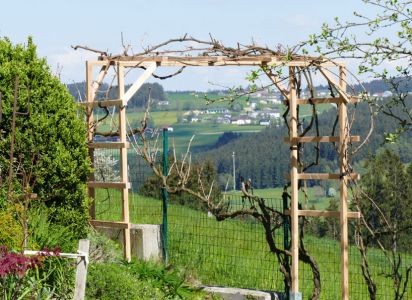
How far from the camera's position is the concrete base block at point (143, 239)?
11.1 m

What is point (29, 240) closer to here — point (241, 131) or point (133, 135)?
point (133, 135)

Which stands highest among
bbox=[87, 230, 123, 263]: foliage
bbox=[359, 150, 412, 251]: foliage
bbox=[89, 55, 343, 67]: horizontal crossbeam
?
bbox=[89, 55, 343, 67]: horizontal crossbeam

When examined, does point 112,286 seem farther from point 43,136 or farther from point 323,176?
point 323,176

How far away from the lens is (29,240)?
8.84m

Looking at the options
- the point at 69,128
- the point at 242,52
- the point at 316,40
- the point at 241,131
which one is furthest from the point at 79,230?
the point at 241,131

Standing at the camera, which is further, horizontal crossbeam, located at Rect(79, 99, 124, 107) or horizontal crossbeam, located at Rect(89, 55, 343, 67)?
horizontal crossbeam, located at Rect(89, 55, 343, 67)

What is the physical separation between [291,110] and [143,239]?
7.28ft

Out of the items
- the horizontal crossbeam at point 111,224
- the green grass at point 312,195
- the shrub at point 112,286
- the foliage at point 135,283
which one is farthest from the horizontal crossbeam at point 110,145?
the green grass at point 312,195

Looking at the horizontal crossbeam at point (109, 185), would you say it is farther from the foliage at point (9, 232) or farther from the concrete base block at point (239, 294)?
the foliage at point (9, 232)

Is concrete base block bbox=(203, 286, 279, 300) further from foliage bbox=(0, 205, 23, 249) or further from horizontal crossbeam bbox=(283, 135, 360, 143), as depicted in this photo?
foliage bbox=(0, 205, 23, 249)

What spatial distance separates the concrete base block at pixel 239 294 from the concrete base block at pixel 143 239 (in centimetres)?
102

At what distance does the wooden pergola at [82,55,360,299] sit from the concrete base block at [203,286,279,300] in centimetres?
35

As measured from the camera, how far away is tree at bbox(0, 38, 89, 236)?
9.84 meters

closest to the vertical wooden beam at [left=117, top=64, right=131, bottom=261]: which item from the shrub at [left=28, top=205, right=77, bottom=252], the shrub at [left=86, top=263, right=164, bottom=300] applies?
the shrub at [left=28, top=205, right=77, bottom=252]
